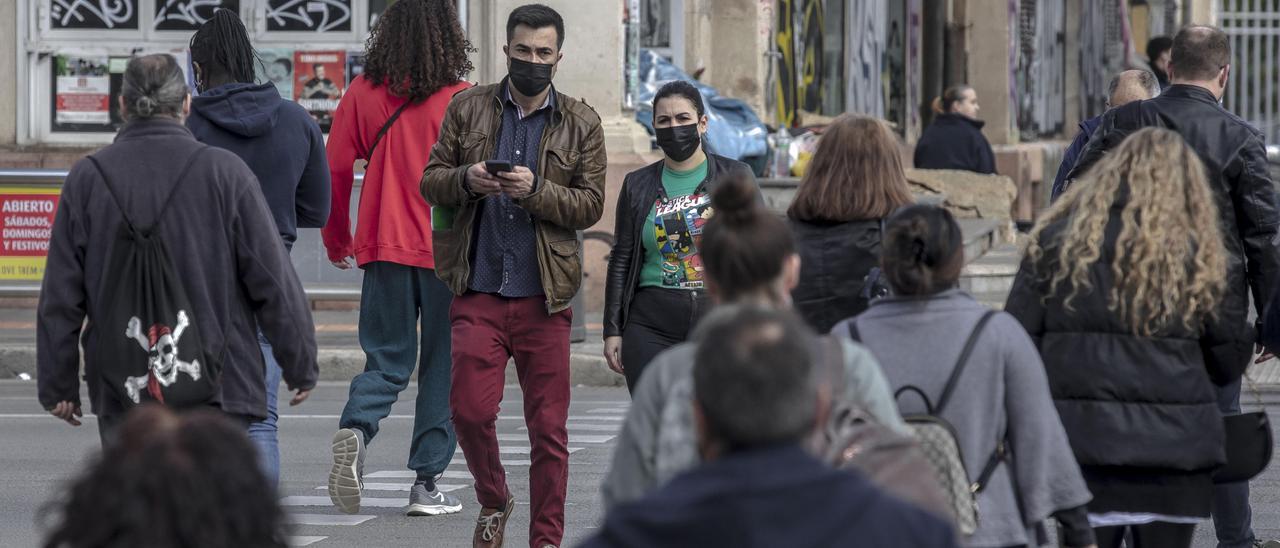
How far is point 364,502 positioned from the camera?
817 cm

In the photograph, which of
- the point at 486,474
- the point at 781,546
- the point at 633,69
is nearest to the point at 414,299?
the point at 486,474

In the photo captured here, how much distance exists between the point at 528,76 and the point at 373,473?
2.84 metres

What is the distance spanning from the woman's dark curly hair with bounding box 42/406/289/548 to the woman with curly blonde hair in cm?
277

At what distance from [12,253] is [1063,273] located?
10.8 meters

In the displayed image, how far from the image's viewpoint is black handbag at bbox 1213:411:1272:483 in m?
5.66

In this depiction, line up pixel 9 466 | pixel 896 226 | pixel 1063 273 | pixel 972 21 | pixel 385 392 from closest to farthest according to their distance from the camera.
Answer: pixel 896 226, pixel 1063 273, pixel 385 392, pixel 9 466, pixel 972 21

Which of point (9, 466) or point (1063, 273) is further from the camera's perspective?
point (9, 466)

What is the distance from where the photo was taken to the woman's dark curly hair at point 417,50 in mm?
7484

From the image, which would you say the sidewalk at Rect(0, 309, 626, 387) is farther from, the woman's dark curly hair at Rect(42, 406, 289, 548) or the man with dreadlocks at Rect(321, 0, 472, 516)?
the woman's dark curly hair at Rect(42, 406, 289, 548)

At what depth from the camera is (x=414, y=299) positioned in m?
7.68

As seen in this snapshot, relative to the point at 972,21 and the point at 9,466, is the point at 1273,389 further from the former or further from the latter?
the point at 972,21

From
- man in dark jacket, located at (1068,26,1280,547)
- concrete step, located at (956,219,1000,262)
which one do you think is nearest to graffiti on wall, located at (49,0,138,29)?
concrete step, located at (956,219,1000,262)

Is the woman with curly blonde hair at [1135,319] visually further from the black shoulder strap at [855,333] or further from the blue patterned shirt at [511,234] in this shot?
the blue patterned shirt at [511,234]

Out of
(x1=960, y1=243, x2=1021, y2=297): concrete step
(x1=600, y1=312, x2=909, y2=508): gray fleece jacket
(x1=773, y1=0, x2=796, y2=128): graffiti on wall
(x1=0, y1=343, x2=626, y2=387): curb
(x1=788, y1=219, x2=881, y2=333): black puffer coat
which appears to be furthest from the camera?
(x1=773, y1=0, x2=796, y2=128): graffiti on wall
